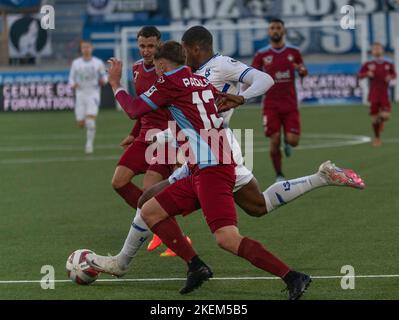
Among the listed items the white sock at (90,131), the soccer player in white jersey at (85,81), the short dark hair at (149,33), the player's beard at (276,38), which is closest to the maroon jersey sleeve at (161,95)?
the short dark hair at (149,33)

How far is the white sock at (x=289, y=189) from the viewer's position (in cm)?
1049

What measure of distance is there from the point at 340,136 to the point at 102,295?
1792 cm

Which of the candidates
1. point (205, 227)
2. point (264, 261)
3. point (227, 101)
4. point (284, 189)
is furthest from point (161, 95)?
point (205, 227)

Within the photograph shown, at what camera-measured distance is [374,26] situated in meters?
44.2

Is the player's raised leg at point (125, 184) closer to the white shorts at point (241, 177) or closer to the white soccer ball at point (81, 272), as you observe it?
the white soccer ball at point (81, 272)

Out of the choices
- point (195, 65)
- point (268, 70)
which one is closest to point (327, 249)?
point (195, 65)

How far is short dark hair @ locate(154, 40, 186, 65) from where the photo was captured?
9.39 meters

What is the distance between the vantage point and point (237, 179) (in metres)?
9.90

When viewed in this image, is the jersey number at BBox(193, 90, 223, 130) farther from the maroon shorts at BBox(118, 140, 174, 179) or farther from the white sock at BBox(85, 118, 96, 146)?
the white sock at BBox(85, 118, 96, 146)

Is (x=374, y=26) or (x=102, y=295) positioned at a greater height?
(x=374, y=26)

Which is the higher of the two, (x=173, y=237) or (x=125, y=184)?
(x=125, y=184)

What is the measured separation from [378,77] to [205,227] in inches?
550

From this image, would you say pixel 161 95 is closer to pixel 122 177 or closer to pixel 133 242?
pixel 133 242
